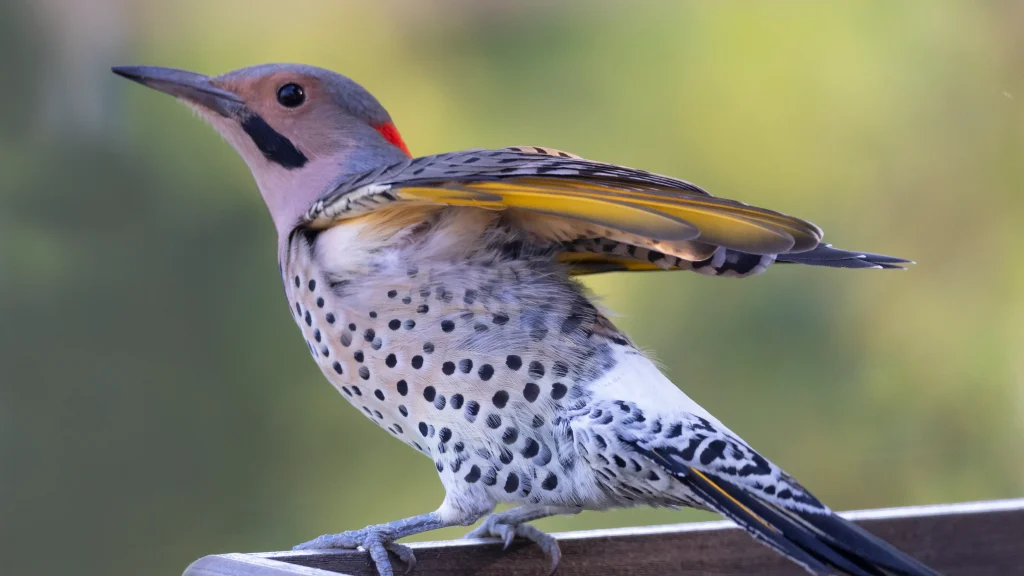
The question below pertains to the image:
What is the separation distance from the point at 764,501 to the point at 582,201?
0.43 metres

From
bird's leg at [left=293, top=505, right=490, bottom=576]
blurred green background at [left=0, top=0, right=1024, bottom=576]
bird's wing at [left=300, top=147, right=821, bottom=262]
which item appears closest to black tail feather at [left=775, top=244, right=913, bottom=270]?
bird's wing at [left=300, top=147, right=821, bottom=262]

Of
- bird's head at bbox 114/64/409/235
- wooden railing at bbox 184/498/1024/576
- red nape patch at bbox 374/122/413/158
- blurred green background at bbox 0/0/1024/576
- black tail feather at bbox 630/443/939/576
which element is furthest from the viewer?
blurred green background at bbox 0/0/1024/576

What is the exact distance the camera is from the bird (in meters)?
1.42

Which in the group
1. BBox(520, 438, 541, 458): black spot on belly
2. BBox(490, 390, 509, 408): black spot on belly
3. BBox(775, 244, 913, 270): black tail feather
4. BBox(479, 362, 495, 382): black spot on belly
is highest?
BBox(775, 244, 913, 270): black tail feather

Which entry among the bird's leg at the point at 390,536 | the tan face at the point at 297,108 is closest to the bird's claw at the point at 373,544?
the bird's leg at the point at 390,536

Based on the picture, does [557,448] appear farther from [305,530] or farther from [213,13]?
[213,13]

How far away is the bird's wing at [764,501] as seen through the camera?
137 cm

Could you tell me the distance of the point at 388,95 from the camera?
3.36 m

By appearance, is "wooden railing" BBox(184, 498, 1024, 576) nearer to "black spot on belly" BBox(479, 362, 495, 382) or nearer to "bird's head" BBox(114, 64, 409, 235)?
"black spot on belly" BBox(479, 362, 495, 382)

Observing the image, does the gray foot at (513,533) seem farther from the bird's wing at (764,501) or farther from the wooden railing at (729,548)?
the bird's wing at (764,501)

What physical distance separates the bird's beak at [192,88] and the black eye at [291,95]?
62mm

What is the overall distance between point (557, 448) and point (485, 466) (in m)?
0.10

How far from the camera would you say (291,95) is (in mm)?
1870

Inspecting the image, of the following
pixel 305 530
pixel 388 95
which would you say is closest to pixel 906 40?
pixel 388 95
